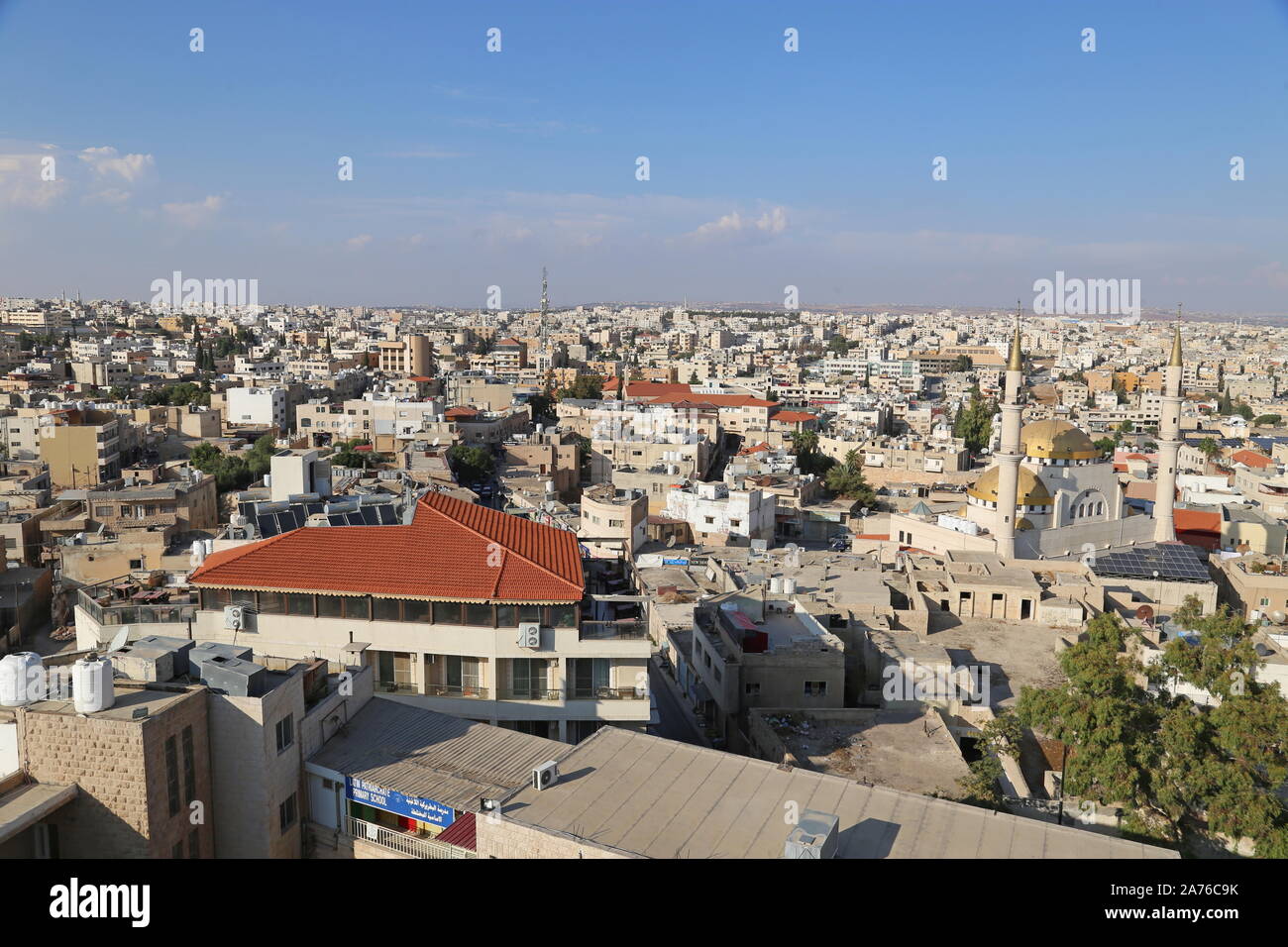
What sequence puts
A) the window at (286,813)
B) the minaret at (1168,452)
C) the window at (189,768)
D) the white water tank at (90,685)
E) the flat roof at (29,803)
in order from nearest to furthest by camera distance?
the flat roof at (29,803), the white water tank at (90,685), the window at (189,768), the window at (286,813), the minaret at (1168,452)

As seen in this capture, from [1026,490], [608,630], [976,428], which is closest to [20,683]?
[608,630]

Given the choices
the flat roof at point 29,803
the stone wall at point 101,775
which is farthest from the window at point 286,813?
the flat roof at point 29,803

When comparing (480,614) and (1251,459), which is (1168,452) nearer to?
(1251,459)

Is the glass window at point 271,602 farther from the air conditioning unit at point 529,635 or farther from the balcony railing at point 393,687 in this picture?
the air conditioning unit at point 529,635

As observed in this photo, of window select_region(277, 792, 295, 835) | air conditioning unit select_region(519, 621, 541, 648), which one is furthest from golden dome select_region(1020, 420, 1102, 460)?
window select_region(277, 792, 295, 835)
